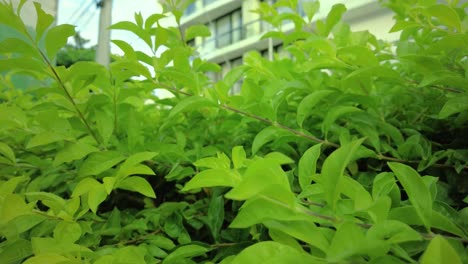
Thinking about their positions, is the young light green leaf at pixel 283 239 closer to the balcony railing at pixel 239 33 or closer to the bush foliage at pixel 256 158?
the bush foliage at pixel 256 158

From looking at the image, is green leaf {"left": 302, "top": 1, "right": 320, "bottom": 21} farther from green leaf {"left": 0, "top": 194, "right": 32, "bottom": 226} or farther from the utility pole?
the utility pole

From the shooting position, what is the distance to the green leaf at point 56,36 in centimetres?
40

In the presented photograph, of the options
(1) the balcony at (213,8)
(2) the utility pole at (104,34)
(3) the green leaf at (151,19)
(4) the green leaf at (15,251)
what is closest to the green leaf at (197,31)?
(3) the green leaf at (151,19)

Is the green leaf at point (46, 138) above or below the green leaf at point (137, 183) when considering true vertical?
above

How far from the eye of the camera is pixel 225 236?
1.44 ft

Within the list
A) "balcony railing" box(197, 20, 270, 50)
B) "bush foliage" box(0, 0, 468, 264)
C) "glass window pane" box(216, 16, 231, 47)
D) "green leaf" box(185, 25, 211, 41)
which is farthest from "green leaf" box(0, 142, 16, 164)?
"glass window pane" box(216, 16, 231, 47)

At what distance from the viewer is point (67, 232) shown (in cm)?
37

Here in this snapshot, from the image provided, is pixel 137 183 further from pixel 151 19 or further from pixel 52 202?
pixel 151 19

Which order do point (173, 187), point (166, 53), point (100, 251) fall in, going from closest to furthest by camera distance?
point (100, 251) → point (166, 53) → point (173, 187)

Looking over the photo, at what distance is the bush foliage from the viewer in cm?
26

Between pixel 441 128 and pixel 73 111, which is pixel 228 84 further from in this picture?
pixel 441 128

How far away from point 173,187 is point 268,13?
434mm

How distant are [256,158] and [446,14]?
11.5 inches

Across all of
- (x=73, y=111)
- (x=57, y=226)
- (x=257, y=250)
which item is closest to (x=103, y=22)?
(x=73, y=111)
